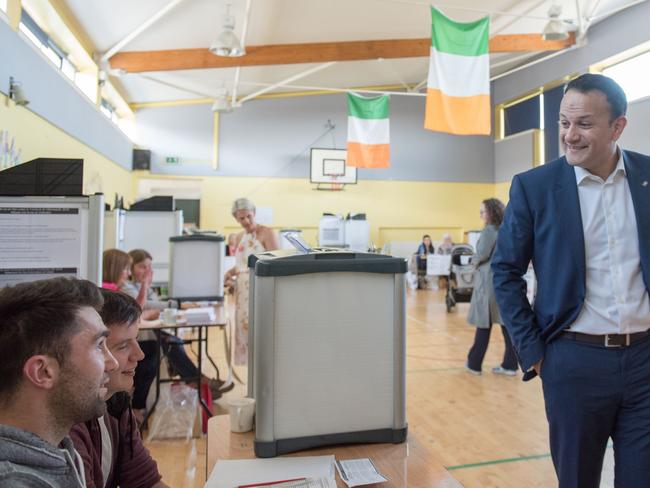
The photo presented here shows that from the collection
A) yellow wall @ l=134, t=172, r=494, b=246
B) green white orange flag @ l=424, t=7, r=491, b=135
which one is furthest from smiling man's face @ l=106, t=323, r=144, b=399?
yellow wall @ l=134, t=172, r=494, b=246

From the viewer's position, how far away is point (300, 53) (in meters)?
7.87

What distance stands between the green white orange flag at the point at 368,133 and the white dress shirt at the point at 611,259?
652cm

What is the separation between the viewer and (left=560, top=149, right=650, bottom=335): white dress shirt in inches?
50.6

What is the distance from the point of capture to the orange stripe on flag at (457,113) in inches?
191

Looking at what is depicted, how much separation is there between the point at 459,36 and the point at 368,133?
10.1 ft

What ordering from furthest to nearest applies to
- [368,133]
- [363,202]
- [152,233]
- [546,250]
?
1. [363,202]
2. [368,133]
3. [152,233]
4. [546,250]

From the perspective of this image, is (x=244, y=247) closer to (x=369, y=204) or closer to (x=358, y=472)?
(x=358, y=472)

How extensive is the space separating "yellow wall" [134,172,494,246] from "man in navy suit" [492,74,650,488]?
10420 mm

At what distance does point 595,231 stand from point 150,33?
6.93m

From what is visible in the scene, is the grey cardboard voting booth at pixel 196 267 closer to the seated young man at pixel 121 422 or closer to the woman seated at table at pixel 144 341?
the woman seated at table at pixel 144 341

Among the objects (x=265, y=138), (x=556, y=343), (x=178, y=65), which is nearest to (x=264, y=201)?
(x=265, y=138)

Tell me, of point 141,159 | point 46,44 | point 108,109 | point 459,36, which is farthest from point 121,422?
point 141,159

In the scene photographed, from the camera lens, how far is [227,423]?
125cm

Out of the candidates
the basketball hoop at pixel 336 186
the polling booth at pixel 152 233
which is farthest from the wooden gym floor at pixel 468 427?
the basketball hoop at pixel 336 186
